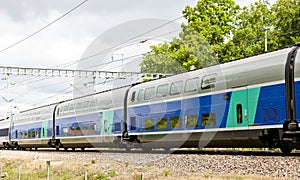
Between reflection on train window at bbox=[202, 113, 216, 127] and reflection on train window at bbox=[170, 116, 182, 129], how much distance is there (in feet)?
5.85

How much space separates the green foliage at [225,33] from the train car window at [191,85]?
1949 cm

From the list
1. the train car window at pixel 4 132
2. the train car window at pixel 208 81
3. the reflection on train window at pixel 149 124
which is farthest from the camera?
the train car window at pixel 4 132

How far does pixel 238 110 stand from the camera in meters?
19.3

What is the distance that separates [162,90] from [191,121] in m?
3.29

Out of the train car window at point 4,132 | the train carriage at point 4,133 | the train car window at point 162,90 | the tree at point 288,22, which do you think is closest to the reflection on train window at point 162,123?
the train car window at point 162,90

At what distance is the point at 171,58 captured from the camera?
45844mm

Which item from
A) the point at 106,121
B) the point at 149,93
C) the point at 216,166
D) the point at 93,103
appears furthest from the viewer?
the point at 93,103

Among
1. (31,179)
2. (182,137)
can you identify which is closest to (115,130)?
(182,137)

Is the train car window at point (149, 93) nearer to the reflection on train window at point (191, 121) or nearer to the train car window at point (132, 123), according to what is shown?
the train car window at point (132, 123)

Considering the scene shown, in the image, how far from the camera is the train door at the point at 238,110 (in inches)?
747

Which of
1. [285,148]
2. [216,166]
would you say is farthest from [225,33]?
[216,166]

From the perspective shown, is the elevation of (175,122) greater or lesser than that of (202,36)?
lesser

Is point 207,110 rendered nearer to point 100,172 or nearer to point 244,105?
point 244,105

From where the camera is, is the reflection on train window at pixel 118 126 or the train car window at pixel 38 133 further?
the train car window at pixel 38 133
